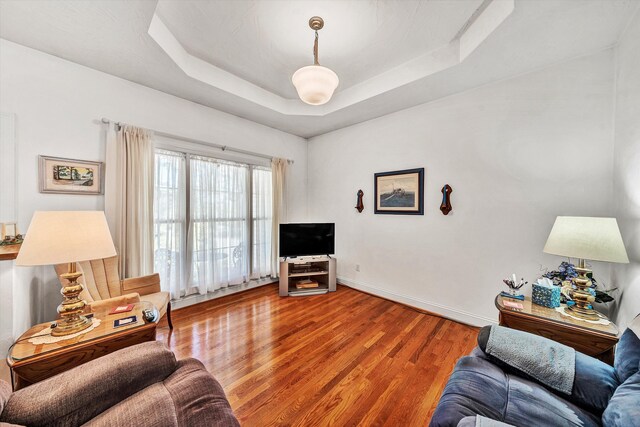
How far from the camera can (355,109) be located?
10.9 feet

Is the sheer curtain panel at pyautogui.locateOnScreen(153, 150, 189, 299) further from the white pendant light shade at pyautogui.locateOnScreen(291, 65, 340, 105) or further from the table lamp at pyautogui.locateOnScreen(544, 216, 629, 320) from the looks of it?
the table lamp at pyautogui.locateOnScreen(544, 216, 629, 320)

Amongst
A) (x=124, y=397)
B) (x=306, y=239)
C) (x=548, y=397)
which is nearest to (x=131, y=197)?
(x=124, y=397)

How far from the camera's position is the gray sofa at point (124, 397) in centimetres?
90

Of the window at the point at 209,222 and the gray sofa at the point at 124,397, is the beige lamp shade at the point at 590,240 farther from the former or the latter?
the window at the point at 209,222

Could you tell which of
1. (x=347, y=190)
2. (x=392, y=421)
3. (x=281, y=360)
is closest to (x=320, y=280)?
(x=347, y=190)

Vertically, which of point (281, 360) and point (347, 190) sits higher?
point (347, 190)

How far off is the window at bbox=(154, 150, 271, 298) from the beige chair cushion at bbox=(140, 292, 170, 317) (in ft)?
1.73

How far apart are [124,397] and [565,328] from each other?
2578 millimetres

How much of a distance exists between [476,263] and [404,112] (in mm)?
2153

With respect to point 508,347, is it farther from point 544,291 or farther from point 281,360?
point 281,360

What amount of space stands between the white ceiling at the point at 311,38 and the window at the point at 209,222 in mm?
987

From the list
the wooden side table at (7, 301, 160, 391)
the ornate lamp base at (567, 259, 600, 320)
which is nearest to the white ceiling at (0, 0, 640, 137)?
the ornate lamp base at (567, 259, 600, 320)

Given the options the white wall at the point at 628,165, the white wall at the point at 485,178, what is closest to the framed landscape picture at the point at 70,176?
the white wall at the point at 485,178

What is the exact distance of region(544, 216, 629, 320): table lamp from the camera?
4.86 feet
